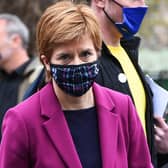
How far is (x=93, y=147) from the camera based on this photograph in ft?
13.3

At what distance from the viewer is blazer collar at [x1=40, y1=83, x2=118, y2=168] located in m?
3.98

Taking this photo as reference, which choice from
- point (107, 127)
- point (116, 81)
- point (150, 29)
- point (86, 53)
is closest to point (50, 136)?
point (107, 127)

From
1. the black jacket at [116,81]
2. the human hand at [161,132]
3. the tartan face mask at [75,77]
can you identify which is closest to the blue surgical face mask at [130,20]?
the black jacket at [116,81]

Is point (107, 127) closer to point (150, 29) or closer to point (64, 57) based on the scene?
point (64, 57)

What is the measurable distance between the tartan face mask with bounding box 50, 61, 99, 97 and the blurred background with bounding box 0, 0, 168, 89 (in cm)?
162

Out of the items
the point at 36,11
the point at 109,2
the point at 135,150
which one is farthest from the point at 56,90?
the point at 36,11

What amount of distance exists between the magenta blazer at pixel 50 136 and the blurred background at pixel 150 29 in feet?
5.13

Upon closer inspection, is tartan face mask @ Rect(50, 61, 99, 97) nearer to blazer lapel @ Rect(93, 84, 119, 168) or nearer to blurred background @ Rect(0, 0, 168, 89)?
blazer lapel @ Rect(93, 84, 119, 168)

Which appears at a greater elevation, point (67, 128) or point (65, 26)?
point (65, 26)

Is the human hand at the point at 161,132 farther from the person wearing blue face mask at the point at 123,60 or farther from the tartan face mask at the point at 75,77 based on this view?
the tartan face mask at the point at 75,77

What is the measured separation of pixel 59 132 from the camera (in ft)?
13.2

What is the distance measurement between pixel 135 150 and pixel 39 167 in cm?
52

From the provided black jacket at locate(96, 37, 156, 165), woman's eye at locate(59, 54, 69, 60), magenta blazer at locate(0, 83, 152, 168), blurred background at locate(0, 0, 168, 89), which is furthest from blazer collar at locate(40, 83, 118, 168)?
blurred background at locate(0, 0, 168, 89)

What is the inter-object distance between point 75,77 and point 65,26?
241 mm
